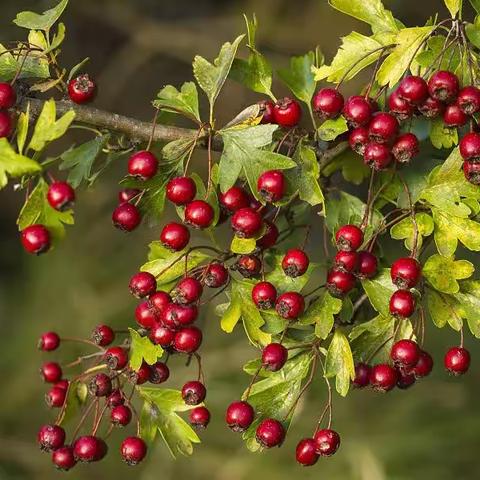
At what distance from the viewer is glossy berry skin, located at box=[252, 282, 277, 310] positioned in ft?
2.85

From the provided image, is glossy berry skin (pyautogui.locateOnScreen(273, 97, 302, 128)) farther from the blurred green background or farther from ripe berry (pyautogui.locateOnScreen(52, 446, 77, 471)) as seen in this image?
the blurred green background

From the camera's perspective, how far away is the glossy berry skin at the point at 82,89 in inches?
34.7

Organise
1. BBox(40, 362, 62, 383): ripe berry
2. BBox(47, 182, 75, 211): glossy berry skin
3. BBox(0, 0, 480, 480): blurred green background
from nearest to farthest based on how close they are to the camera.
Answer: BBox(47, 182, 75, 211): glossy berry skin → BBox(40, 362, 62, 383): ripe berry → BBox(0, 0, 480, 480): blurred green background

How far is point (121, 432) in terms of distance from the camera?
2.57 meters

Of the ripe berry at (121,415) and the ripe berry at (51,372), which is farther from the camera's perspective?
the ripe berry at (51,372)

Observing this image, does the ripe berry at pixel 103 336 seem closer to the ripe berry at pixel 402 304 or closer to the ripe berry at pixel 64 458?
the ripe berry at pixel 64 458

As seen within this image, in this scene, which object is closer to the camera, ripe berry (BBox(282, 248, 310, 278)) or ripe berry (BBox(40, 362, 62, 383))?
ripe berry (BBox(282, 248, 310, 278))

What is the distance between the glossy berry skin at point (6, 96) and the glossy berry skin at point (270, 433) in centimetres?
43

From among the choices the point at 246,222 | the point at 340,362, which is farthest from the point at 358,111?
the point at 340,362

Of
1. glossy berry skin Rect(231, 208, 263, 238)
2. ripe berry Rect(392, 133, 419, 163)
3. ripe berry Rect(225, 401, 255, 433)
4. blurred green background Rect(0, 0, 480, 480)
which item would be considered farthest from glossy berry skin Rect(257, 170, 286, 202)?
blurred green background Rect(0, 0, 480, 480)

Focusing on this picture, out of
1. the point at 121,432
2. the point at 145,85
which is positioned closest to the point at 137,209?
the point at 121,432

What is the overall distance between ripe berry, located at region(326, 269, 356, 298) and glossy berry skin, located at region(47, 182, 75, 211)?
283 mm

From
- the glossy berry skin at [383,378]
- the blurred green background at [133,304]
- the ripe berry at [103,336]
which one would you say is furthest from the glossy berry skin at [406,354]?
the blurred green background at [133,304]

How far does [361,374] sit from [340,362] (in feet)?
0.16
